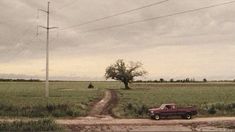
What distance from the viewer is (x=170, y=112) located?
139 ft

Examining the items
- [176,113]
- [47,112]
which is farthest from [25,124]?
[176,113]

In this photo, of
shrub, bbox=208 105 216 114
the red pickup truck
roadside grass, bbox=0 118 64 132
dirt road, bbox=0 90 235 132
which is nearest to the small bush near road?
roadside grass, bbox=0 118 64 132

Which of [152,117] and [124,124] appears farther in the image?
[152,117]

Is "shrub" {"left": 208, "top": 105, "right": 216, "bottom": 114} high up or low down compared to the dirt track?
up

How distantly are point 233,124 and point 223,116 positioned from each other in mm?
8336

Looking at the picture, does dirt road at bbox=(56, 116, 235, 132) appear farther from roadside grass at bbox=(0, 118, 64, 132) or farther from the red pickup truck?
roadside grass at bbox=(0, 118, 64, 132)

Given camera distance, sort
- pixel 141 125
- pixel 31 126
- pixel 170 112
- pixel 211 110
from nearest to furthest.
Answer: pixel 31 126
pixel 141 125
pixel 170 112
pixel 211 110

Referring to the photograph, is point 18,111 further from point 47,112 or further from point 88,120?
point 88,120

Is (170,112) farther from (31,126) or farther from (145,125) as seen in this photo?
(31,126)

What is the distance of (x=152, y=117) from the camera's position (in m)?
42.2

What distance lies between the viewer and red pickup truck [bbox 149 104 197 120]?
41.9 metres

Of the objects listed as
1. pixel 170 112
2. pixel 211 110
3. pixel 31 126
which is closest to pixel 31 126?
pixel 31 126

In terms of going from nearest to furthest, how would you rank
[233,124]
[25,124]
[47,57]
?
[25,124]
[233,124]
[47,57]

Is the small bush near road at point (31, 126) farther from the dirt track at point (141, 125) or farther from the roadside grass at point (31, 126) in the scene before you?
the dirt track at point (141, 125)
